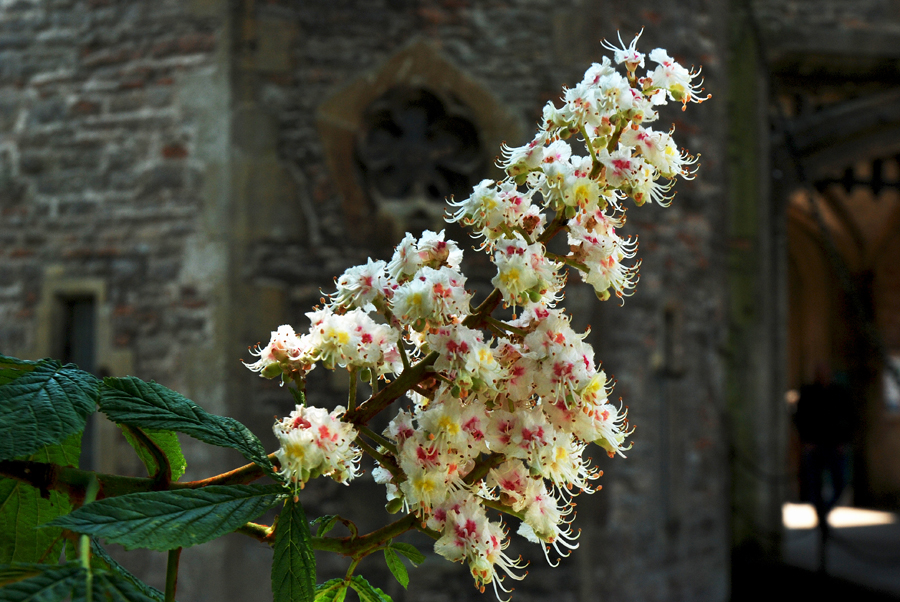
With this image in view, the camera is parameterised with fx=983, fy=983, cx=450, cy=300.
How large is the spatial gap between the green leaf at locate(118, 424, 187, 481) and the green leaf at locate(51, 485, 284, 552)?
8 centimetres

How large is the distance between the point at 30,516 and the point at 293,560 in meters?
0.20

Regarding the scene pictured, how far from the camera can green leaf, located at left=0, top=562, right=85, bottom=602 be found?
1.64 ft

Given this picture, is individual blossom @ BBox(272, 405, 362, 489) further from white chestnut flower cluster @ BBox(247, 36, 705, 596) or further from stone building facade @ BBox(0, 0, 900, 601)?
stone building facade @ BBox(0, 0, 900, 601)

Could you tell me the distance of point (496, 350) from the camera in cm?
74

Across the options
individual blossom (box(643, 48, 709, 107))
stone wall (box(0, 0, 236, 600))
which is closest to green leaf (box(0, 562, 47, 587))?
individual blossom (box(643, 48, 709, 107))

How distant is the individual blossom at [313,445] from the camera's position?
676mm

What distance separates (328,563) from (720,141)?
4.02 meters

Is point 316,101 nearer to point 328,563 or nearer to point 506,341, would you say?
point 328,563

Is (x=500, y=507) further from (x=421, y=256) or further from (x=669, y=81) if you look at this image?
(x=669, y=81)

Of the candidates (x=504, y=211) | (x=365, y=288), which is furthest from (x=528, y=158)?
(x=365, y=288)

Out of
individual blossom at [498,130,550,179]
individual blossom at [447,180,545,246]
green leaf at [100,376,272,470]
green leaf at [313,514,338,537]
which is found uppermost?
individual blossom at [498,130,550,179]

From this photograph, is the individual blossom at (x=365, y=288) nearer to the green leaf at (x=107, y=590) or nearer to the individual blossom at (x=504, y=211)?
the individual blossom at (x=504, y=211)

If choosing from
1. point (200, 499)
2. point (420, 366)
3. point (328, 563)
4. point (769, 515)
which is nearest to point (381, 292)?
point (420, 366)

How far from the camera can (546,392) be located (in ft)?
2.34
